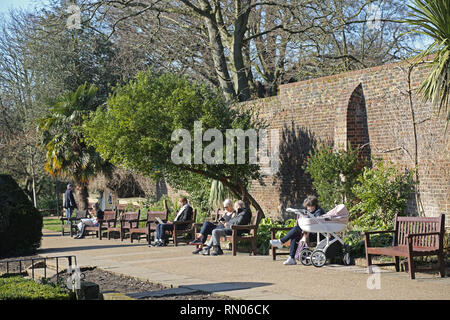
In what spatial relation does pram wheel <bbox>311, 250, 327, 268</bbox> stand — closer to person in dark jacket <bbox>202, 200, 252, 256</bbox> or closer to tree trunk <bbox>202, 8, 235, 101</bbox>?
person in dark jacket <bbox>202, 200, 252, 256</bbox>

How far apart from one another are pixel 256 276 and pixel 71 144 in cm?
1513

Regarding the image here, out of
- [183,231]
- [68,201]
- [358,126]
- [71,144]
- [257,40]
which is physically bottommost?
[183,231]

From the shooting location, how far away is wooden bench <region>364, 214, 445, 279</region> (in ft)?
27.1

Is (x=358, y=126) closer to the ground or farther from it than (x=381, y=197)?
farther from it

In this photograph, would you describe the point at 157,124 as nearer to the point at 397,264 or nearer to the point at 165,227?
the point at 165,227

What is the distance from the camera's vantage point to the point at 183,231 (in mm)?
14242

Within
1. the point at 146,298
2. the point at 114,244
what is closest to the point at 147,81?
the point at 114,244

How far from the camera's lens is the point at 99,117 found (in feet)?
48.4

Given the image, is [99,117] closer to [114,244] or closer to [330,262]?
[114,244]

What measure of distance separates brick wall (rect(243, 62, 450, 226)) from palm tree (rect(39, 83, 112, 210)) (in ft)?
24.5

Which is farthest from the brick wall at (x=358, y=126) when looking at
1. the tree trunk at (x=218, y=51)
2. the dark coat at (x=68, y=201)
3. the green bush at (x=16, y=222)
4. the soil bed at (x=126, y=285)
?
the dark coat at (x=68, y=201)

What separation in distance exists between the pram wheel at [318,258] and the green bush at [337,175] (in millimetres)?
3893

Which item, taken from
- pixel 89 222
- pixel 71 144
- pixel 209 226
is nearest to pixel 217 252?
pixel 209 226

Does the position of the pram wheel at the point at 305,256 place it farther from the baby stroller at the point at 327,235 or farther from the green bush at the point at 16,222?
the green bush at the point at 16,222
